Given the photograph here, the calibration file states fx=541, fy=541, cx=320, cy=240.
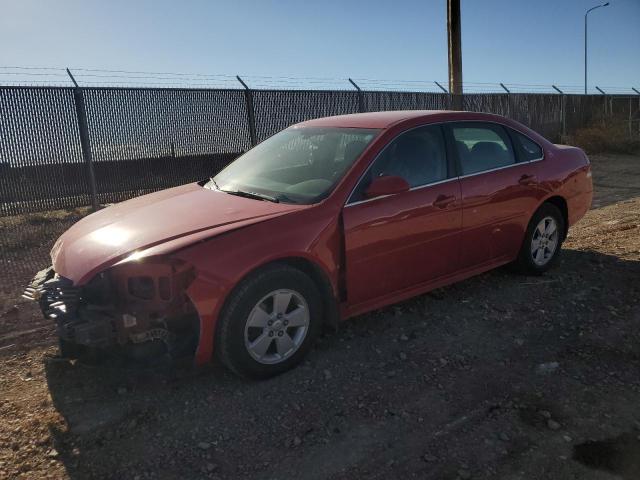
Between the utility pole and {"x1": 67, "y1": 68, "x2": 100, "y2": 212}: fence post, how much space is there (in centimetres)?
994

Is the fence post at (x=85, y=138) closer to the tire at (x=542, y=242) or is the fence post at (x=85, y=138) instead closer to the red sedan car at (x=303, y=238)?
the red sedan car at (x=303, y=238)

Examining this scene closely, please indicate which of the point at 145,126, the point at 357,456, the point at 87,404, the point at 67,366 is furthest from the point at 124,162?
the point at 357,456

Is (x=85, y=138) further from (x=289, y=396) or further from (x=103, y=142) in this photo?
(x=289, y=396)

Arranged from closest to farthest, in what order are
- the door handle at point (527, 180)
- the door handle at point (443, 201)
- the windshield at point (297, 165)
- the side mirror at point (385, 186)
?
1. the side mirror at point (385, 186)
2. the windshield at point (297, 165)
3. the door handle at point (443, 201)
4. the door handle at point (527, 180)

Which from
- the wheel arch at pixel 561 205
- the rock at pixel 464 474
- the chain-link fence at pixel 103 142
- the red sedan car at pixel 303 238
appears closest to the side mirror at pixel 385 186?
the red sedan car at pixel 303 238

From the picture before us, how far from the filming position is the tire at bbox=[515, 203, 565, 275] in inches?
201

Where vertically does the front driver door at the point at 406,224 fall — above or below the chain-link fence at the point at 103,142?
below

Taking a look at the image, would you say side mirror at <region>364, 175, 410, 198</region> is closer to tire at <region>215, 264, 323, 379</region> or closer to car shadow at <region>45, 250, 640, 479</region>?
tire at <region>215, 264, 323, 379</region>

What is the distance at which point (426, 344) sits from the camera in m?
3.95

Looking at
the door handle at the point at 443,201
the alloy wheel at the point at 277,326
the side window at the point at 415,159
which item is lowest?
the alloy wheel at the point at 277,326

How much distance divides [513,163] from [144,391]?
3.65 meters

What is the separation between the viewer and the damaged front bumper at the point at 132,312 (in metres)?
3.09

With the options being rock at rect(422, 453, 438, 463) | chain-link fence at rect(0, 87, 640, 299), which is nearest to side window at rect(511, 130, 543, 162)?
rock at rect(422, 453, 438, 463)

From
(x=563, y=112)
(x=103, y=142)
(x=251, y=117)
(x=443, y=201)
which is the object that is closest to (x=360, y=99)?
(x=251, y=117)
